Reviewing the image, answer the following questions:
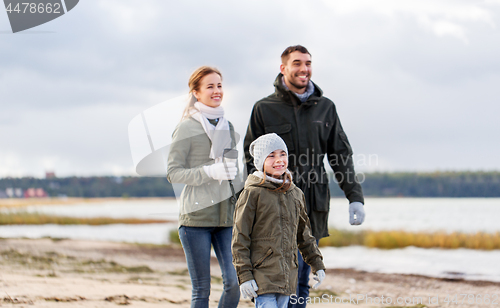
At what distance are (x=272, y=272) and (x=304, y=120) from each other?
1246mm

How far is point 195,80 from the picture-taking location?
9.57ft

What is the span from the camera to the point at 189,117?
9.54 ft

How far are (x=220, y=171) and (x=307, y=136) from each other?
779mm

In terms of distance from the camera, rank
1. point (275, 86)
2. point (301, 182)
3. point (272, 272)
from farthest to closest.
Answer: point (275, 86)
point (301, 182)
point (272, 272)

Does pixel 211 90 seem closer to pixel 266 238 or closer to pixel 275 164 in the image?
pixel 275 164

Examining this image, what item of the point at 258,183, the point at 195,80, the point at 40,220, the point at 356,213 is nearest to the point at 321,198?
the point at 356,213

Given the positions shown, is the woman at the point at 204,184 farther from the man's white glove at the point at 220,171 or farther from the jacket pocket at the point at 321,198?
the jacket pocket at the point at 321,198

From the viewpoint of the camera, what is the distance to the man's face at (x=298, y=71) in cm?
318

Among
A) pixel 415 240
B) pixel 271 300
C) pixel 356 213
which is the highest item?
pixel 356 213

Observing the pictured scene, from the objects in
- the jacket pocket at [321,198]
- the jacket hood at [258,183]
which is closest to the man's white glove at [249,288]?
the jacket hood at [258,183]

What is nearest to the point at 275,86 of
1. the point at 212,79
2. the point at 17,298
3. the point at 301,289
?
the point at 212,79

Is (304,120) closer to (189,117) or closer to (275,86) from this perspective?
(275,86)

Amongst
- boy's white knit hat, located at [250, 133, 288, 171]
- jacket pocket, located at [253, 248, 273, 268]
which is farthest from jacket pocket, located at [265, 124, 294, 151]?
jacket pocket, located at [253, 248, 273, 268]

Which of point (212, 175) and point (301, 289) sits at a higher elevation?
point (212, 175)
